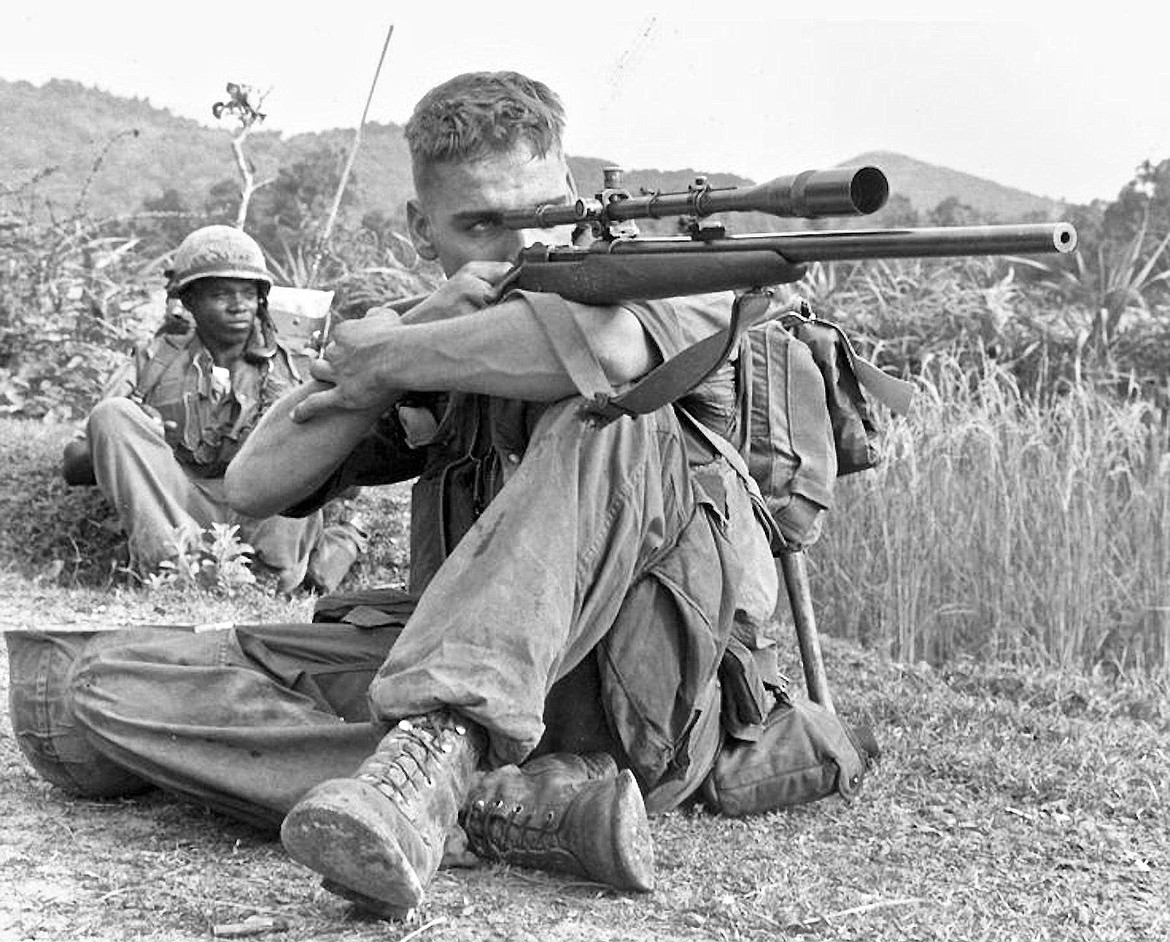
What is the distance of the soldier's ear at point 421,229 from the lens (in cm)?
347

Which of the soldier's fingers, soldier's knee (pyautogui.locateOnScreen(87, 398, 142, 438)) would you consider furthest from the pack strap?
soldier's knee (pyautogui.locateOnScreen(87, 398, 142, 438))

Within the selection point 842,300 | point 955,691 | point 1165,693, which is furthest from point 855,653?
point 842,300

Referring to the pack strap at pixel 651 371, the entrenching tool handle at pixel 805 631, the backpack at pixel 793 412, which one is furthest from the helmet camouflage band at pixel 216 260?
the pack strap at pixel 651 371

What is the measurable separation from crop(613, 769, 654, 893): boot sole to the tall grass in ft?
10.2

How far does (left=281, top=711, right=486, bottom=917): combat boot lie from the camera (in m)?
2.52

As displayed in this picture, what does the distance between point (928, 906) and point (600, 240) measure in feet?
4.30

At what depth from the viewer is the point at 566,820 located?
3.03m

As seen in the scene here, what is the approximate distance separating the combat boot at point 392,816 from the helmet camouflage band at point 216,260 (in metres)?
5.20

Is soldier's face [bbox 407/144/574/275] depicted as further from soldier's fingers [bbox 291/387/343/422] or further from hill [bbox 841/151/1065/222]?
hill [bbox 841/151/1065/222]

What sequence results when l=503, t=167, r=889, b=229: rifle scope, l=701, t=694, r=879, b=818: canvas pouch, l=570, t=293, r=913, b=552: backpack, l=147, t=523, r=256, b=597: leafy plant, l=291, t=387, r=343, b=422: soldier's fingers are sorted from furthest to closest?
l=147, t=523, r=256, b=597: leafy plant → l=570, t=293, r=913, b=552: backpack → l=701, t=694, r=879, b=818: canvas pouch → l=291, t=387, r=343, b=422: soldier's fingers → l=503, t=167, r=889, b=229: rifle scope

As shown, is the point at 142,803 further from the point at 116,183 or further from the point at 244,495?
the point at 116,183

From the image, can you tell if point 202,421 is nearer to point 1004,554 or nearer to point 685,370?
point 1004,554

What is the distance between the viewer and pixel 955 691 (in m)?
5.34

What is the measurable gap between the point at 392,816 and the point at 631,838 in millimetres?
534
